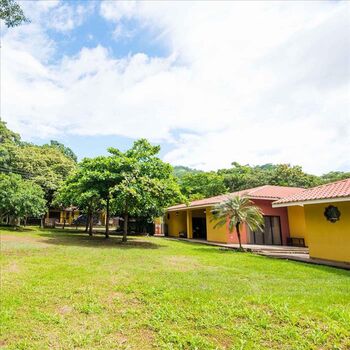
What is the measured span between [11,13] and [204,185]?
36610 millimetres

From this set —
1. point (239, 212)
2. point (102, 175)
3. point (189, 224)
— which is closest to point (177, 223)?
point (189, 224)

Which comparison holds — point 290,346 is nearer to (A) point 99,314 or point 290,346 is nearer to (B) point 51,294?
(A) point 99,314

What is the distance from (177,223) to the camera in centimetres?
2764

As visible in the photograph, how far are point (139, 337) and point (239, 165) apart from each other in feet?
158

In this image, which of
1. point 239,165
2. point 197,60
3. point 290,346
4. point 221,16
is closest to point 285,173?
point 239,165

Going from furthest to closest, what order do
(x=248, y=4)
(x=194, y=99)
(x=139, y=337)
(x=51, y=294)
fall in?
(x=194, y=99)
(x=248, y=4)
(x=51, y=294)
(x=139, y=337)

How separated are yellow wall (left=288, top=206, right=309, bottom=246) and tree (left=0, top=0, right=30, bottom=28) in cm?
1981

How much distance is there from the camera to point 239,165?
1986 inches

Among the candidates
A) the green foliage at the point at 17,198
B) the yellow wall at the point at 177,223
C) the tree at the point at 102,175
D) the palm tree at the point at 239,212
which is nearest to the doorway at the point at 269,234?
the palm tree at the point at 239,212

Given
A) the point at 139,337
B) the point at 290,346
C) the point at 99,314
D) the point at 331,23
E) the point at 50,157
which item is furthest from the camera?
the point at 50,157

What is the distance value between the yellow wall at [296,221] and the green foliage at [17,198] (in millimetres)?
22068

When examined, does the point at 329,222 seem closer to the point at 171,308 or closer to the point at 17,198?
the point at 171,308

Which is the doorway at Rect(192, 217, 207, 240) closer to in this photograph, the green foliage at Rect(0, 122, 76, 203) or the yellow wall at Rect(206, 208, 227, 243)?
the yellow wall at Rect(206, 208, 227, 243)

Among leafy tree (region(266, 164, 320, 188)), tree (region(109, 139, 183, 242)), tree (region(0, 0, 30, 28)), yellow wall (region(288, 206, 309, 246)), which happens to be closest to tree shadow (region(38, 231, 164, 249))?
tree (region(109, 139, 183, 242))
